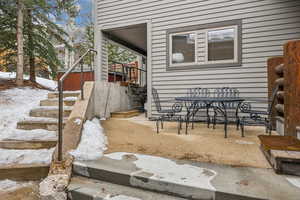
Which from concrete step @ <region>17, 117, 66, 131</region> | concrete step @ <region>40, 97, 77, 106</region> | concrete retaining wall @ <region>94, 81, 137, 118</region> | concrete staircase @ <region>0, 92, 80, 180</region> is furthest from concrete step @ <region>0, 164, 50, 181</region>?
concrete retaining wall @ <region>94, 81, 137, 118</region>

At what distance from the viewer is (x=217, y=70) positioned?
14.4 feet

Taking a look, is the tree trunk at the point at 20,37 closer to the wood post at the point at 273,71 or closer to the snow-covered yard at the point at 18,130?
the snow-covered yard at the point at 18,130

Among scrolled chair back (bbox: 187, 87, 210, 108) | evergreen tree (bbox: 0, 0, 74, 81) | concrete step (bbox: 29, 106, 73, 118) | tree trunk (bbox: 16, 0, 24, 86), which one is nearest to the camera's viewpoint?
concrete step (bbox: 29, 106, 73, 118)

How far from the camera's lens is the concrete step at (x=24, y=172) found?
204cm

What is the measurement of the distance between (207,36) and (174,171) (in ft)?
12.1

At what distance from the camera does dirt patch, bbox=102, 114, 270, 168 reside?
2.10 m

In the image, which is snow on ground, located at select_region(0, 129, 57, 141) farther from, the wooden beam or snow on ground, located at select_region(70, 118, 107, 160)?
the wooden beam

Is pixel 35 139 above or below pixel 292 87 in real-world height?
below

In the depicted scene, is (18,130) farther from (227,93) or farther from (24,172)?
(227,93)

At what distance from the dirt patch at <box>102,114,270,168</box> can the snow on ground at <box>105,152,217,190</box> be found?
0.75 feet

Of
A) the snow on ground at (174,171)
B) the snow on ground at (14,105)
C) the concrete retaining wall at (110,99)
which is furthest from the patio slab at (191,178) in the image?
the concrete retaining wall at (110,99)

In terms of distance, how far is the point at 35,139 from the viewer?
2.65 metres

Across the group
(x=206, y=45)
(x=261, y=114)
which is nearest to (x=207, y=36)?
(x=206, y=45)

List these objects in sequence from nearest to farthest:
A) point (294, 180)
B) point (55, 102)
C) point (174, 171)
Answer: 1. point (294, 180)
2. point (174, 171)
3. point (55, 102)
